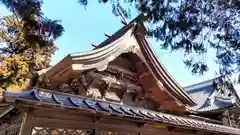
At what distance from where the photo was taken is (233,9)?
5.05 metres

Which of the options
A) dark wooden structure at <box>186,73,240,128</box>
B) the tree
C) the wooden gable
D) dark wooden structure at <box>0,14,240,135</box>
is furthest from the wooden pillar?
dark wooden structure at <box>186,73,240,128</box>

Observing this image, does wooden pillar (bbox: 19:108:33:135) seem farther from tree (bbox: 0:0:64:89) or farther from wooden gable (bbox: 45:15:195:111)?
wooden gable (bbox: 45:15:195:111)

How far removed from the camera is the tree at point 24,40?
4.48 meters

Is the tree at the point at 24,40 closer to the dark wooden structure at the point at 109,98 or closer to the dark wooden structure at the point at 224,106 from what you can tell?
the dark wooden structure at the point at 109,98

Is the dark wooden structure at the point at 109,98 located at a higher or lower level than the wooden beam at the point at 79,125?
higher

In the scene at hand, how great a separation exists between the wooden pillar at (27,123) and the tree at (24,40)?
1372 millimetres

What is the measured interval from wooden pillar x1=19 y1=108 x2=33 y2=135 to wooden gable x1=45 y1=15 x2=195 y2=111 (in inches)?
91.1

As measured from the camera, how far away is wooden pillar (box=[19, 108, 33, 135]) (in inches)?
168

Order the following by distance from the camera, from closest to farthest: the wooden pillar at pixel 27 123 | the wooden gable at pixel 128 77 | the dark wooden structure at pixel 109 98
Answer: the wooden pillar at pixel 27 123 → the dark wooden structure at pixel 109 98 → the wooden gable at pixel 128 77

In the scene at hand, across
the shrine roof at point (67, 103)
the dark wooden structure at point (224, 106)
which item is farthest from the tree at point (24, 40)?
the dark wooden structure at point (224, 106)

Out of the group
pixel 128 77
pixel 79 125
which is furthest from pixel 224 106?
pixel 79 125

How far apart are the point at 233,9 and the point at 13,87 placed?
47.2 feet

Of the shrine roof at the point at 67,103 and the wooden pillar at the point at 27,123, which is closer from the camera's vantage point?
the shrine roof at the point at 67,103

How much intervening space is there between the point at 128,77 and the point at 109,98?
49.1 inches
